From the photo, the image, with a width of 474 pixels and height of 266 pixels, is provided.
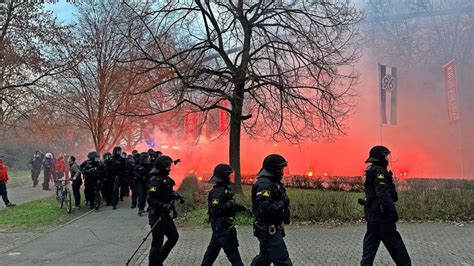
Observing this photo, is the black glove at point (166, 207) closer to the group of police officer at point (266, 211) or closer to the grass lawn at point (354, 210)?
the group of police officer at point (266, 211)

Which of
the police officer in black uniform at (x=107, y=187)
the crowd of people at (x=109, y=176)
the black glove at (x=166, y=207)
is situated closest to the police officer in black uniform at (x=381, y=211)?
the black glove at (x=166, y=207)

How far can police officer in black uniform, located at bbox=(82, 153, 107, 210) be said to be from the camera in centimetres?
1247

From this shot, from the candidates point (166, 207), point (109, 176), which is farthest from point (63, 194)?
point (166, 207)

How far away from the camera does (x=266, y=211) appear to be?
192 inches

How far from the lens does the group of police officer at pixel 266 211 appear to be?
499 centimetres

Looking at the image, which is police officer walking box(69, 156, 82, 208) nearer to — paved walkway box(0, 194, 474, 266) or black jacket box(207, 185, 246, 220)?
paved walkway box(0, 194, 474, 266)

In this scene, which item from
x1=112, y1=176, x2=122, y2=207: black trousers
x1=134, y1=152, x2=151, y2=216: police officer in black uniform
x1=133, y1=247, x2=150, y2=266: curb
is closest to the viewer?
x1=133, y1=247, x2=150, y2=266: curb

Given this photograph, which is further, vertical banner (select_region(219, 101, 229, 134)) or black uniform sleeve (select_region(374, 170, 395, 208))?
vertical banner (select_region(219, 101, 229, 134))

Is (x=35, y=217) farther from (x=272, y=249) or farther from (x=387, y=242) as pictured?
(x=387, y=242)

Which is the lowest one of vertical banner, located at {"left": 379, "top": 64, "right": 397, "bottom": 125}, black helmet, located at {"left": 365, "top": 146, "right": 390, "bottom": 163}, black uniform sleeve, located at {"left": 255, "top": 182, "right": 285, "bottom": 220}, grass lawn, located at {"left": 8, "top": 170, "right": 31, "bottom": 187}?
grass lawn, located at {"left": 8, "top": 170, "right": 31, "bottom": 187}

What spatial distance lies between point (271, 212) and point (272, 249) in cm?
42

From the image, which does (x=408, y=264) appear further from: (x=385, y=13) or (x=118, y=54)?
(x=385, y=13)

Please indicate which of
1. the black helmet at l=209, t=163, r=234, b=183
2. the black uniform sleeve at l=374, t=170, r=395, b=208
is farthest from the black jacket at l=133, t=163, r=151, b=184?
the black uniform sleeve at l=374, t=170, r=395, b=208

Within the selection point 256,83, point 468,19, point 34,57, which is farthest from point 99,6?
point 468,19
